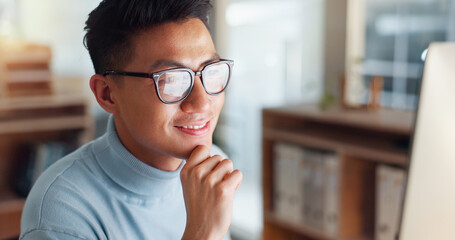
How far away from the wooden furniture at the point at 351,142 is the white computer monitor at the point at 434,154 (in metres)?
1.38

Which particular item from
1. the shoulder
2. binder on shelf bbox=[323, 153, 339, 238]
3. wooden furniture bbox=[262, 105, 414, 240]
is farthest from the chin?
binder on shelf bbox=[323, 153, 339, 238]

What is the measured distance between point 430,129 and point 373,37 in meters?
2.24

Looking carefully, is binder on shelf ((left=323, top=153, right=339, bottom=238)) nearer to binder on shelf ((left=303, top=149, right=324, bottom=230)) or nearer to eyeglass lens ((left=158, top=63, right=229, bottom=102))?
binder on shelf ((left=303, top=149, right=324, bottom=230))

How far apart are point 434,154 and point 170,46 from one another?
0.51 m

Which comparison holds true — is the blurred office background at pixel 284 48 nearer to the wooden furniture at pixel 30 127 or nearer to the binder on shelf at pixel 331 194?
the wooden furniture at pixel 30 127

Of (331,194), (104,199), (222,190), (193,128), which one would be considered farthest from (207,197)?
(331,194)

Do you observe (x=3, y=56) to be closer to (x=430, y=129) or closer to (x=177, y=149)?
(x=177, y=149)

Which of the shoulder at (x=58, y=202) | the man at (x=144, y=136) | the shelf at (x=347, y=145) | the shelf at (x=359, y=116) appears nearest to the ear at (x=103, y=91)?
the man at (x=144, y=136)

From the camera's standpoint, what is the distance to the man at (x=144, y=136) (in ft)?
3.26

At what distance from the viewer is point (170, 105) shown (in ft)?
3.31

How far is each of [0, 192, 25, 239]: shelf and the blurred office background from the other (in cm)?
67

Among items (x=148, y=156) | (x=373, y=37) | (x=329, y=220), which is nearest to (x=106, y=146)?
(x=148, y=156)

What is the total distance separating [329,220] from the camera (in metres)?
2.58

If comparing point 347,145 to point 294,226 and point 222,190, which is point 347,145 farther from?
point 222,190
